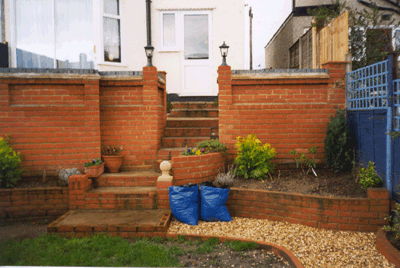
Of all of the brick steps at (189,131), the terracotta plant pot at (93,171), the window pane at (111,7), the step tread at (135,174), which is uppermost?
the window pane at (111,7)

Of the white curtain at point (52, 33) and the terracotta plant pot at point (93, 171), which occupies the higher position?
the white curtain at point (52, 33)

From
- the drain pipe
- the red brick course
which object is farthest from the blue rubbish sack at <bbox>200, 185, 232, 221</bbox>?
the drain pipe

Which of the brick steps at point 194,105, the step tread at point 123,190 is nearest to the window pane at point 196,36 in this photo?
the brick steps at point 194,105

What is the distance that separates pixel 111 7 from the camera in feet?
25.7

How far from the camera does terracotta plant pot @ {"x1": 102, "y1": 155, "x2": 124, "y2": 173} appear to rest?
5.15 metres

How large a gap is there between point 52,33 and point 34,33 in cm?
49

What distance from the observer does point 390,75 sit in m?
3.78

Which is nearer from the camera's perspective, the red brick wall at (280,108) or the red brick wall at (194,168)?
the red brick wall at (194,168)

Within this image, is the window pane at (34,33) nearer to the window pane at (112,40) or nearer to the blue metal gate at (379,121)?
the window pane at (112,40)

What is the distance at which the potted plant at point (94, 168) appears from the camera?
15.7 ft

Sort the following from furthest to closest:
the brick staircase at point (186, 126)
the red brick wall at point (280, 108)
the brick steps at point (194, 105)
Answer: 1. the brick steps at point (194, 105)
2. the brick staircase at point (186, 126)
3. the red brick wall at point (280, 108)

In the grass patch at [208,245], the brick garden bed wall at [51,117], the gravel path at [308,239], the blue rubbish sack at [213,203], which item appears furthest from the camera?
the brick garden bed wall at [51,117]

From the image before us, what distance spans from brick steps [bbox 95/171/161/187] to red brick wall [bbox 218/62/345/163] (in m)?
1.58

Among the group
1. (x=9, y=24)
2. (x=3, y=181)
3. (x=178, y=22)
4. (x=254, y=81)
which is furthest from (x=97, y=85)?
(x=178, y=22)
